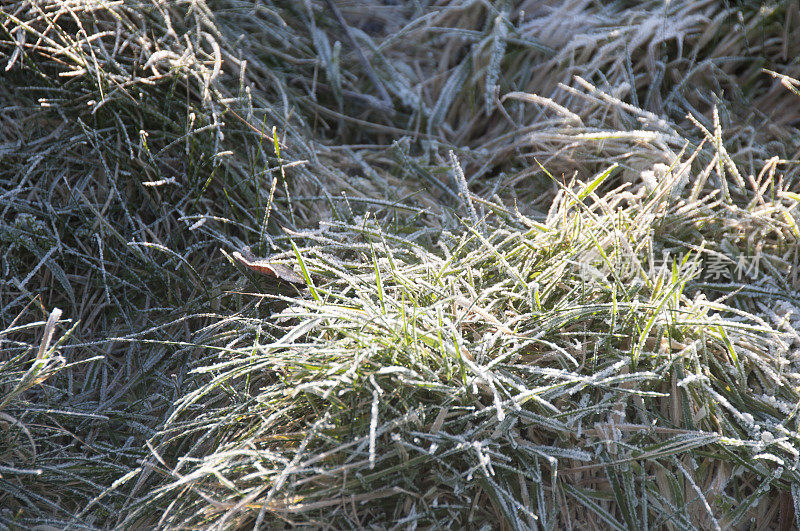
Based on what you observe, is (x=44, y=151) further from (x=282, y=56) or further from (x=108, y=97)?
(x=282, y=56)

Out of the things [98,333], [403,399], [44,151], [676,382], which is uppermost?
[676,382]

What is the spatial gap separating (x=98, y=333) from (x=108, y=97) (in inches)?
22.8

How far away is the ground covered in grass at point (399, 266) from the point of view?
3.86ft

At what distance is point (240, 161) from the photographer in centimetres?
180

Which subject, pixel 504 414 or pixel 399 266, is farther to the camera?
pixel 399 266

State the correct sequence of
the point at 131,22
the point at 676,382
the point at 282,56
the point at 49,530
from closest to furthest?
the point at 49,530 → the point at 676,382 → the point at 131,22 → the point at 282,56

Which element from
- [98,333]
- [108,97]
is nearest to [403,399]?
[98,333]

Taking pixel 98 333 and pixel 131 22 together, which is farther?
pixel 131 22

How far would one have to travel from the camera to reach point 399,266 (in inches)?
59.9

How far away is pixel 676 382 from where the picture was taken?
127 cm

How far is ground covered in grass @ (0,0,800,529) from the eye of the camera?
118 centimetres

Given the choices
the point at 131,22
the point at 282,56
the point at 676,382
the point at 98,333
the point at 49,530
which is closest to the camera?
the point at 49,530

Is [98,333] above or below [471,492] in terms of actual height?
below

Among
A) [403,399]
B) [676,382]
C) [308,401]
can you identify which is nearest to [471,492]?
[403,399]
